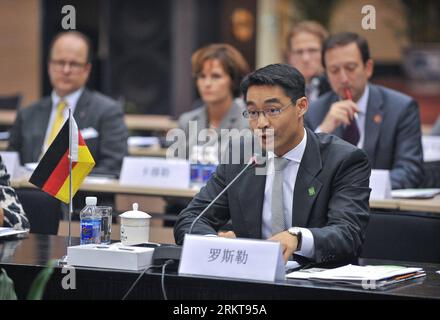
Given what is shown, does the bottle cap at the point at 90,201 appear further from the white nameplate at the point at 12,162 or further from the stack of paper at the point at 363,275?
the white nameplate at the point at 12,162

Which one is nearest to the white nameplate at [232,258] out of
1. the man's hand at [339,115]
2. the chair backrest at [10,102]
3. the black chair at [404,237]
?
the black chair at [404,237]

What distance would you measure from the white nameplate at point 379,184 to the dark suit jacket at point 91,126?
1766mm

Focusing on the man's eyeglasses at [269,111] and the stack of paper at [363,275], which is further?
the man's eyeglasses at [269,111]

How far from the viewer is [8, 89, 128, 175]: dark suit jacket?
6043 mm

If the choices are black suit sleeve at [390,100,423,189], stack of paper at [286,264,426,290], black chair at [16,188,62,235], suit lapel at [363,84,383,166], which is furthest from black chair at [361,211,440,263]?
suit lapel at [363,84,383,166]

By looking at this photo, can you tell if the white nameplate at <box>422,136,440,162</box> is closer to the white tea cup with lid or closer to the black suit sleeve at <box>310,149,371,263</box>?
the black suit sleeve at <box>310,149,371,263</box>

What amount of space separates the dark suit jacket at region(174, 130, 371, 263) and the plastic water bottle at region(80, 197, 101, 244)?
12.1 inches

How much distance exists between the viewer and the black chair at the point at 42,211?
13.8 ft

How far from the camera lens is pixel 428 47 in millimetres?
13047

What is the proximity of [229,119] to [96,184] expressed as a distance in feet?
3.15

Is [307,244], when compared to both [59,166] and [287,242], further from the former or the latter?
[59,166]

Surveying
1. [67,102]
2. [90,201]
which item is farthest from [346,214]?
[67,102]
